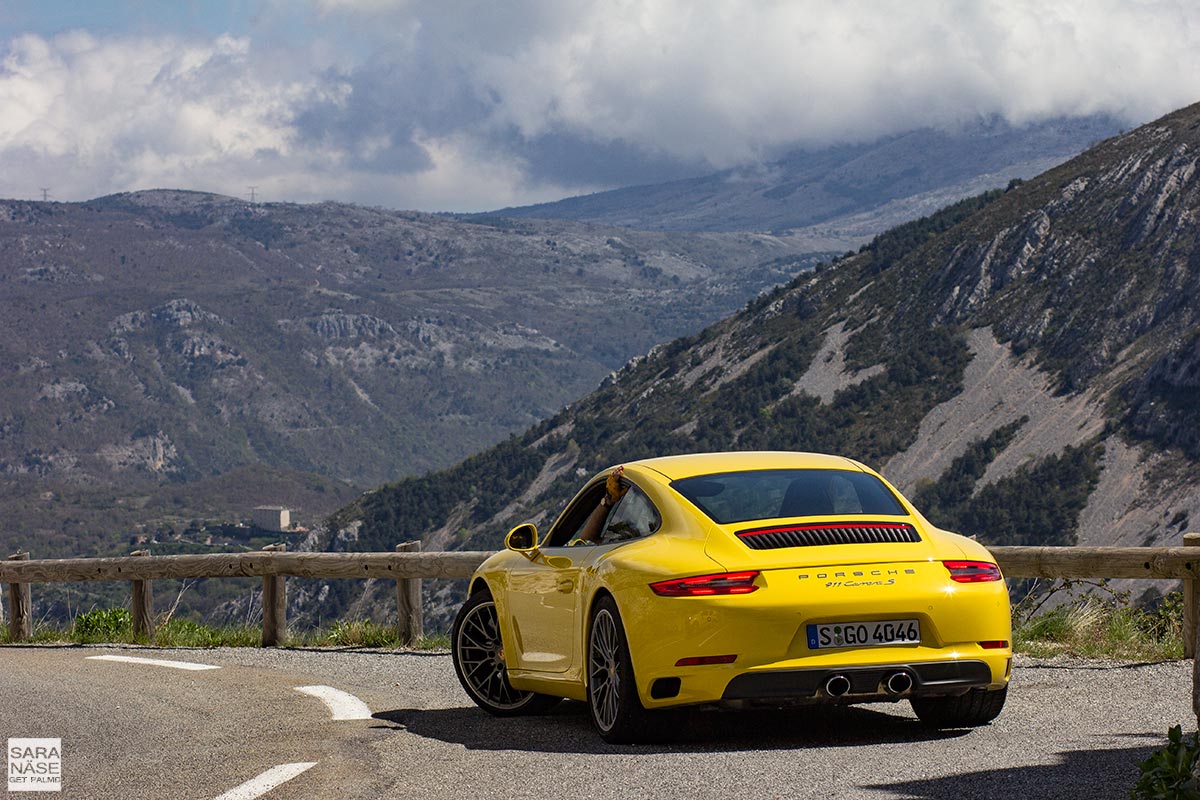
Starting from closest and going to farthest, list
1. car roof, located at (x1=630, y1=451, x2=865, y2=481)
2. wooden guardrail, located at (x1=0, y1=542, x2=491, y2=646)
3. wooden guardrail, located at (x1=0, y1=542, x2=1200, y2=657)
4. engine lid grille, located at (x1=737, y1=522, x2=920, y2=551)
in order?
engine lid grille, located at (x1=737, y1=522, x2=920, y2=551)
car roof, located at (x1=630, y1=451, x2=865, y2=481)
wooden guardrail, located at (x1=0, y1=542, x2=1200, y2=657)
wooden guardrail, located at (x1=0, y1=542, x2=491, y2=646)

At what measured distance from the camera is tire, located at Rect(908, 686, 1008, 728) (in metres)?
7.50

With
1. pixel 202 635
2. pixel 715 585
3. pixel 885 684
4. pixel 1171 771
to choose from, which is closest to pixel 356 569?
pixel 202 635

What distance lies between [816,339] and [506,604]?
5287 inches

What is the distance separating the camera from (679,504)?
7.43 meters

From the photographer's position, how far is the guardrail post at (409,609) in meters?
13.0

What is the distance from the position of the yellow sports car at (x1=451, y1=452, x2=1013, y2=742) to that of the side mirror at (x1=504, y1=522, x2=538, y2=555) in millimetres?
392

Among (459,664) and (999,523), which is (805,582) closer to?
(459,664)

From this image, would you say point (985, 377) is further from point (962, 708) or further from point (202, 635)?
point (962, 708)

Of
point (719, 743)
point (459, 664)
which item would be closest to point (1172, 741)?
point (719, 743)

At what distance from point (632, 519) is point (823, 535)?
105cm

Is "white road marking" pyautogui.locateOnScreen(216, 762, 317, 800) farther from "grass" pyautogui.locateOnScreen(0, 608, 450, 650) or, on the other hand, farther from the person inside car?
"grass" pyautogui.locateOnScreen(0, 608, 450, 650)

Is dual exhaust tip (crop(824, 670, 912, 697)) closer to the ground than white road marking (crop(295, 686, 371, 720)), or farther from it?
farther from it

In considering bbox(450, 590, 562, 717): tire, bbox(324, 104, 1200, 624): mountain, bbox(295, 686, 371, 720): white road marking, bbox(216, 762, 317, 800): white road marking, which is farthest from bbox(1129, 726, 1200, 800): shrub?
bbox(324, 104, 1200, 624): mountain

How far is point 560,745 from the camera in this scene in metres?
7.50
